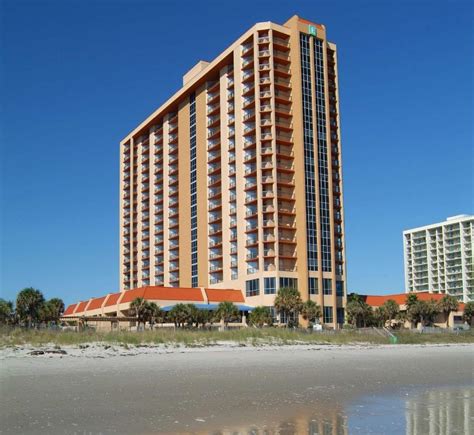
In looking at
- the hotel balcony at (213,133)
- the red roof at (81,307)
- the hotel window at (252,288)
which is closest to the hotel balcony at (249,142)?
the hotel balcony at (213,133)

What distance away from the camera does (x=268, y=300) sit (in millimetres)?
90438

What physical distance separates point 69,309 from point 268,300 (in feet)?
185

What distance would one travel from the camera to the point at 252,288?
94.0 m

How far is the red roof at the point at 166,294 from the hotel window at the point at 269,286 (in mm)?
9817

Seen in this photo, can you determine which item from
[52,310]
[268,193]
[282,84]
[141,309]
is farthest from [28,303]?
[282,84]

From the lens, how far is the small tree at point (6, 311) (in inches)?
2849

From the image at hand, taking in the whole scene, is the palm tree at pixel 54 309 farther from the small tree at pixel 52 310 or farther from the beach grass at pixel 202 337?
the beach grass at pixel 202 337

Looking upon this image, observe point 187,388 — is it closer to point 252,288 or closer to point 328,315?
point 252,288

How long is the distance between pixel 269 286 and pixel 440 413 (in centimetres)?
7399

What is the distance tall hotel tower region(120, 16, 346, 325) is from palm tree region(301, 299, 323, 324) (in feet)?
18.3

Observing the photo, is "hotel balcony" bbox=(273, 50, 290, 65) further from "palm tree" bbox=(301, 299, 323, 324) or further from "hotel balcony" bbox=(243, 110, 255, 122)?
"palm tree" bbox=(301, 299, 323, 324)

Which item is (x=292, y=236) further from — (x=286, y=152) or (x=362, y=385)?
(x=362, y=385)

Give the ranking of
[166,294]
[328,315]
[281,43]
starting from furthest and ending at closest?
[281,43]
[328,315]
[166,294]

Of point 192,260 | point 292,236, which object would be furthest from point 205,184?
point 292,236
